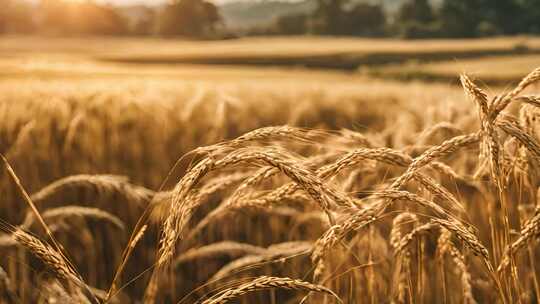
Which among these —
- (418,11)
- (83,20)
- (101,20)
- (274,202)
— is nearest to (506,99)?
(274,202)

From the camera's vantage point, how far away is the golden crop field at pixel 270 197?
103 centimetres

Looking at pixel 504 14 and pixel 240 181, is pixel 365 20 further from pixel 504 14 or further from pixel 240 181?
pixel 240 181

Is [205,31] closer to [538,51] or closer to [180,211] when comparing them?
[538,51]

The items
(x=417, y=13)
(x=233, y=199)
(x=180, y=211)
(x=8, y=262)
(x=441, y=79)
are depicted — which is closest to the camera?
(x=180, y=211)

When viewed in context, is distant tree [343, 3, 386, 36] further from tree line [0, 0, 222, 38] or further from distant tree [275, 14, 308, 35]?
tree line [0, 0, 222, 38]

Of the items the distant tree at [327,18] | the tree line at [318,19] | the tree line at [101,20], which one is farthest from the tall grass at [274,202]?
the distant tree at [327,18]

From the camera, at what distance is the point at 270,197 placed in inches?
48.4

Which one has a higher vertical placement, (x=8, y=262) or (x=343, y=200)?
(x=343, y=200)

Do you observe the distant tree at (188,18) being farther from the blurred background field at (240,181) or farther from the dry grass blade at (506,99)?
the dry grass blade at (506,99)

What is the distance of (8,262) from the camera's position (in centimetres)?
246

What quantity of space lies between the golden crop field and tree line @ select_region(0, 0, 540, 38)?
93.1 ft

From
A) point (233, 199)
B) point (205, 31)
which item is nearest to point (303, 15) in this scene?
point (205, 31)

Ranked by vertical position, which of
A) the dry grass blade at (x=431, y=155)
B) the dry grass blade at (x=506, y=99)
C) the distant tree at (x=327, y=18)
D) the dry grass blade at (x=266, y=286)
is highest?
the distant tree at (x=327, y=18)

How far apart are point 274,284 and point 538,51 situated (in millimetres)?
29177
